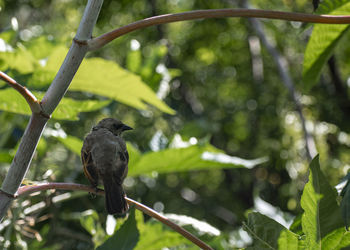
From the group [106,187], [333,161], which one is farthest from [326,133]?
[106,187]

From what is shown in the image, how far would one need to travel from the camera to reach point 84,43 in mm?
1193

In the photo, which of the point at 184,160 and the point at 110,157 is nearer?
the point at 110,157

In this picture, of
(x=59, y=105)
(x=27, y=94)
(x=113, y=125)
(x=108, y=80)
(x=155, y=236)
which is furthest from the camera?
(x=113, y=125)

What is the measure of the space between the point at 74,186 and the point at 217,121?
11.6 feet

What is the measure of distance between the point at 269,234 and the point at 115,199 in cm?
73

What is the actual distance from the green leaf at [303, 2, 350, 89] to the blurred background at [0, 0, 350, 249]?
1.53 metres

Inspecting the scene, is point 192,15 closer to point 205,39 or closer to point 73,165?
point 73,165

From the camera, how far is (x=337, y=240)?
4.44 feet

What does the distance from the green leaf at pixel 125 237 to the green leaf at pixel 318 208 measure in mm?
709

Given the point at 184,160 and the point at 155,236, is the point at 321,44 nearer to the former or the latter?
the point at 184,160

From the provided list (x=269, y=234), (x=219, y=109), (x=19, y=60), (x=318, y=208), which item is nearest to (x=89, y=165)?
(x=19, y=60)

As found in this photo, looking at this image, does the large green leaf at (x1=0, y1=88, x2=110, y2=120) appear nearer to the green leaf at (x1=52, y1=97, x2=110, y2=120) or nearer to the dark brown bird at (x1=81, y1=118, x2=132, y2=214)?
the green leaf at (x1=52, y1=97, x2=110, y2=120)

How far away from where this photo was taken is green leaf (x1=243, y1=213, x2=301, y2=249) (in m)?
1.38

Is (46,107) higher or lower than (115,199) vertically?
higher
